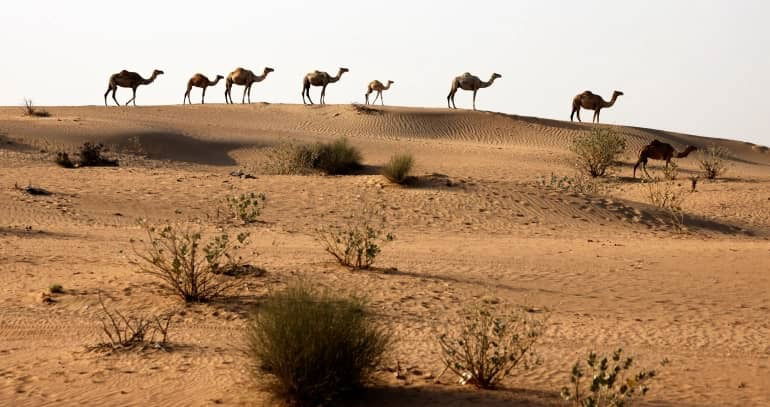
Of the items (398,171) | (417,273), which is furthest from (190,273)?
(398,171)

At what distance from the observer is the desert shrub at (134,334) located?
8.70 metres

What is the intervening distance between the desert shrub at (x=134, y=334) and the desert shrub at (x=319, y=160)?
15300 millimetres

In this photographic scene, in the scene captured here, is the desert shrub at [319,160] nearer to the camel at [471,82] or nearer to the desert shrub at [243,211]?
the desert shrub at [243,211]

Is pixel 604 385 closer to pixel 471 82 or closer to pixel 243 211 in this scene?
pixel 243 211

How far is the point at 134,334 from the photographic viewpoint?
8.84 metres

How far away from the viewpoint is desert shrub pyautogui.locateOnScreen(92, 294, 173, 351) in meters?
8.70

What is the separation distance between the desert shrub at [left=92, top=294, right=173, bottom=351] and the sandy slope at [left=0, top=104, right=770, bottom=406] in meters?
0.20

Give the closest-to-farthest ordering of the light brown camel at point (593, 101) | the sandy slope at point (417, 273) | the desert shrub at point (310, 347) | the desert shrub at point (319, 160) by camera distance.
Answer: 1. the desert shrub at point (310, 347)
2. the sandy slope at point (417, 273)
3. the desert shrub at point (319, 160)
4. the light brown camel at point (593, 101)

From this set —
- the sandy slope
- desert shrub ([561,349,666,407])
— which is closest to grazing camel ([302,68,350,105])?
the sandy slope

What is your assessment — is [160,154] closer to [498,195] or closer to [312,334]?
[498,195]

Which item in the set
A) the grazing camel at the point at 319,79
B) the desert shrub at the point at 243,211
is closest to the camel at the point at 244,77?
the grazing camel at the point at 319,79

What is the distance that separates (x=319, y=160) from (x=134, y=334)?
16.7 metres

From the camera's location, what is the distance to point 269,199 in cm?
2086

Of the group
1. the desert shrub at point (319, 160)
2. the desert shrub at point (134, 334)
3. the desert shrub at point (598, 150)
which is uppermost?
the desert shrub at point (598, 150)
